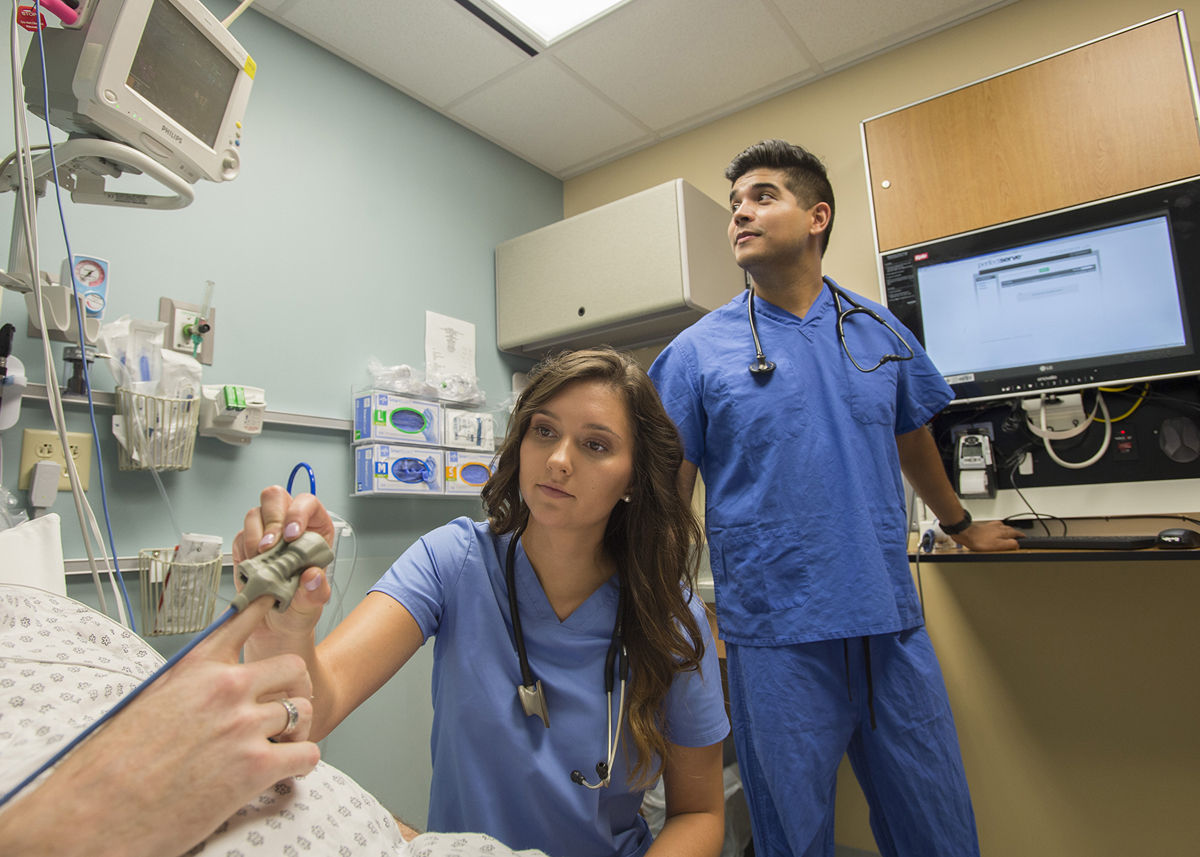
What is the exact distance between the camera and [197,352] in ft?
5.57

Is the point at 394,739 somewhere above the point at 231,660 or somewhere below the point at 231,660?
below

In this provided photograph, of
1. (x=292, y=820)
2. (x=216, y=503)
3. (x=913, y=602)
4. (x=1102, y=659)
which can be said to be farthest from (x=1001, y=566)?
(x=216, y=503)

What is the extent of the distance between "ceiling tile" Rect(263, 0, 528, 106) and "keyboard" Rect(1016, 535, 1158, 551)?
203 centimetres

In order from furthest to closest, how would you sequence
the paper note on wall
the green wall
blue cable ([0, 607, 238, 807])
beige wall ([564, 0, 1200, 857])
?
the paper note on wall → beige wall ([564, 0, 1200, 857]) → the green wall → blue cable ([0, 607, 238, 807])

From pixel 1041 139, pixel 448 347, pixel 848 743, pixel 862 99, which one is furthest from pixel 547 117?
pixel 848 743

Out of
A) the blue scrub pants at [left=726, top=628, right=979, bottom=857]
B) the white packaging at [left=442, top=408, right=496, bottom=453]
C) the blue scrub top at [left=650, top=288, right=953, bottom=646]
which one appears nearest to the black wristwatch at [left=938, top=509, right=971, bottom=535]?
the blue scrub top at [left=650, top=288, right=953, bottom=646]

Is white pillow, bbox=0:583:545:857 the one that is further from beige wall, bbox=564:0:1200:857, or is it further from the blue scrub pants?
beige wall, bbox=564:0:1200:857

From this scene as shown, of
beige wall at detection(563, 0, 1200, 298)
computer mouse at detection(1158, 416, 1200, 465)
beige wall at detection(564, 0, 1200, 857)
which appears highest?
beige wall at detection(563, 0, 1200, 298)

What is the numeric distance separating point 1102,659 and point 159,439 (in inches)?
93.2

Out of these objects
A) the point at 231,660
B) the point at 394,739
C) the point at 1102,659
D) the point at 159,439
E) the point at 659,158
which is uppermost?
the point at 659,158

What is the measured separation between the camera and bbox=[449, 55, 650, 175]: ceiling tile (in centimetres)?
240

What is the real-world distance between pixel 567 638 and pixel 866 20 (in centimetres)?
216

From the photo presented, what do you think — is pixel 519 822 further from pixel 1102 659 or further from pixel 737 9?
pixel 737 9

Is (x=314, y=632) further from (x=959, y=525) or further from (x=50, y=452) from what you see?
(x=959, y=525)
